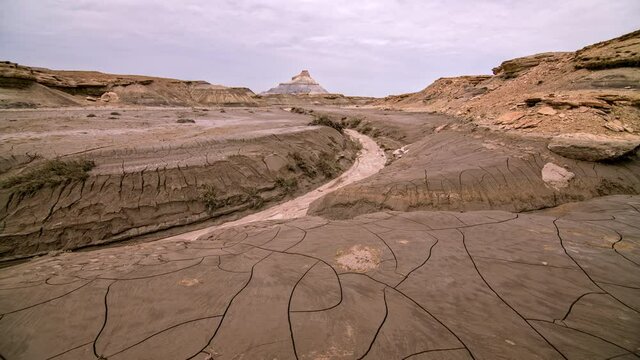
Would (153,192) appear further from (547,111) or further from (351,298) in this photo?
(547,111)

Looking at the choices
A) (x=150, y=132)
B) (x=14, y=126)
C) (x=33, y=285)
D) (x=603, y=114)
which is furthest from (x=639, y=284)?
(x=14, y=126)

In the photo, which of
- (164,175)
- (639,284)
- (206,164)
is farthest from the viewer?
(206,164)

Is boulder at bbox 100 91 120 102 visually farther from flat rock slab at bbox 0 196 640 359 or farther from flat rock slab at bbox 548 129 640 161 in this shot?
flat rock slab at bbox 548 129 640 161

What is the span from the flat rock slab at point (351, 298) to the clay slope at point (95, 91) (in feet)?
74.7

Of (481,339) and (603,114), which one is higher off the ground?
(603,114)

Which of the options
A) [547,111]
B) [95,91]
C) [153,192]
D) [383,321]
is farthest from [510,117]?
[95,91]

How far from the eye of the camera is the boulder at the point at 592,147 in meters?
6.25

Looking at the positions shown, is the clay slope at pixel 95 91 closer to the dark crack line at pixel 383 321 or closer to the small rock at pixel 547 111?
the dark crack line at pixel 383 321

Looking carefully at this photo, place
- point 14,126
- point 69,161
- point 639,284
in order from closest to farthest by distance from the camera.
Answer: point 639,284
point 69,161
point 14,126

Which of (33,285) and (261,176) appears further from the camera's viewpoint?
(261,176)

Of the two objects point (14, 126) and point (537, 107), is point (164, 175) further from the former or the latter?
point (537, 107)

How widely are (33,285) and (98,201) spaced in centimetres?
414

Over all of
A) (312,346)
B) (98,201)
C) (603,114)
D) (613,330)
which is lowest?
(98,201)

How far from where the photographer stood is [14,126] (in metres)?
10.6
